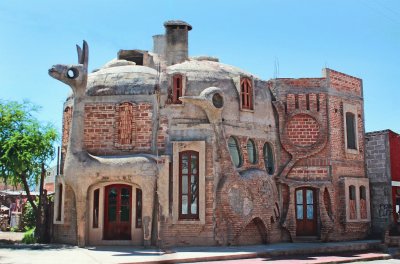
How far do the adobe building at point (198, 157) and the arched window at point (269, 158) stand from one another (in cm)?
6

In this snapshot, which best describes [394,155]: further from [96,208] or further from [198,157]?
[96,208]

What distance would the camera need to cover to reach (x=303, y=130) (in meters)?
21.1

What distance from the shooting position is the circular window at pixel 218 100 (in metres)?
18.7

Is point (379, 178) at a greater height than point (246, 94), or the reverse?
point (246, 94)

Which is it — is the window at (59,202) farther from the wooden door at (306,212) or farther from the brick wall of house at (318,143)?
the wooden door at (306,212)

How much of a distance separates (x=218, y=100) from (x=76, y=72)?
5539 millimetres

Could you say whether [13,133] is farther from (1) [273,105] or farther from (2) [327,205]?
(2) [327,205]

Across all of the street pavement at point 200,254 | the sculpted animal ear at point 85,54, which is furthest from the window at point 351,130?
the sculpted animal ear at point 85,54

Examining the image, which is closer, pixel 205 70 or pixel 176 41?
pixel 205 70

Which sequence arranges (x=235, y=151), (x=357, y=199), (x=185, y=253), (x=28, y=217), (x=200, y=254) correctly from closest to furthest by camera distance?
(x=200, y=254) → (x=185, y=253) → (x=235, y=151) → (x=357, y=199) → (x=28, y=217)

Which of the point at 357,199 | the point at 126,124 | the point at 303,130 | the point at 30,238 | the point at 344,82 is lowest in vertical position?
the point at 30,238

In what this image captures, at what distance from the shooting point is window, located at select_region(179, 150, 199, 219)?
17.8m

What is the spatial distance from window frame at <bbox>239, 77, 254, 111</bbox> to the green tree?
8322 mm

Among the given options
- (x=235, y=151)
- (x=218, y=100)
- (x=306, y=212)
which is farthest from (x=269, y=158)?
(x=218, y=100)
